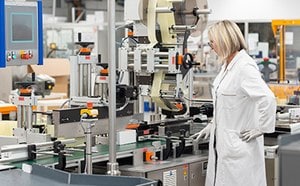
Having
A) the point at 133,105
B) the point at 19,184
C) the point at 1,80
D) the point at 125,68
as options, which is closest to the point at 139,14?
the point at 125,68

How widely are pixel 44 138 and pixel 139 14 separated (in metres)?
1.09

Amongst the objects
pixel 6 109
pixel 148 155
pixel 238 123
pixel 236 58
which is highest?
pixel 236 58

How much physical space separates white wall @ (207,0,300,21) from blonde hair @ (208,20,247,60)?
15.7 feet

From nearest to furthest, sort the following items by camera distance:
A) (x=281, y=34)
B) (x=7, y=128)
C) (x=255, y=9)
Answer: (x=7, y=128) < (x=281, y=34) < (x=255, y=9)

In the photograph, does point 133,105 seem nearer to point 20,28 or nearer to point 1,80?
point 20,28

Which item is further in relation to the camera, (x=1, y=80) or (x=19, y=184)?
(x=1, y=80)

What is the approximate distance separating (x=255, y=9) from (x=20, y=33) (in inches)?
218

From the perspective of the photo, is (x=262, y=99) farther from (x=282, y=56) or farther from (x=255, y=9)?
(x=255, y=9)

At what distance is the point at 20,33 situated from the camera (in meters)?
3.42

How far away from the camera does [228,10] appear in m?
8.48

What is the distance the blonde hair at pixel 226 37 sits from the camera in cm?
310

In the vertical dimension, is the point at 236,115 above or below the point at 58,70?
below

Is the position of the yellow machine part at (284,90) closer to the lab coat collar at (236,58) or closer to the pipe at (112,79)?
the lab coat collar at (236,58)

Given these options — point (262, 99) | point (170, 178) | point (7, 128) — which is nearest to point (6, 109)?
point (7, 128)
